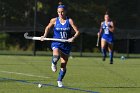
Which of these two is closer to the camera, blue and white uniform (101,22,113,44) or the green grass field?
the green grass field

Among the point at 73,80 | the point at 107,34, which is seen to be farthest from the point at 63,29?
the point at 107,34

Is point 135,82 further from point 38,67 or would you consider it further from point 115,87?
point 38,67

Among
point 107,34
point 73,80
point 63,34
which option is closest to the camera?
point 63,34

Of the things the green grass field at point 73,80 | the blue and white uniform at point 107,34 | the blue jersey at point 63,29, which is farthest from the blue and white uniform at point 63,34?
the blue and white uniform at point 107,34

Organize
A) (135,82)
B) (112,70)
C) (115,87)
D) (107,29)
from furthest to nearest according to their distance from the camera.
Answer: (107,29)
(112,70)
(135,82)
(115,87)

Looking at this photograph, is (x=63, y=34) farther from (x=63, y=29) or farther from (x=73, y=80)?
(x=73, y=80)

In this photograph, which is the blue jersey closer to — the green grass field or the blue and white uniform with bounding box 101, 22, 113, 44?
the green grass field

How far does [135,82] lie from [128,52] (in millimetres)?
13195

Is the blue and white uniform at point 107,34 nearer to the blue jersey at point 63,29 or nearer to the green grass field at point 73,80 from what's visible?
the green grass field at point 73,80

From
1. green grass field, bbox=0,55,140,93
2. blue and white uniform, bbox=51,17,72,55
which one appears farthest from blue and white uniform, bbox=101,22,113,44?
blue and white uniform, bbox=51,17,72,55

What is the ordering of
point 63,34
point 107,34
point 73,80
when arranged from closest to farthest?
point 63,34
point 73,80
point 107,34

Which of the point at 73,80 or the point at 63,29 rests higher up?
the point at 63,29

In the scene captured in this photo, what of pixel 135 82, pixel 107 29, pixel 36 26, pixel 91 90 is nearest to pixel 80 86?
pixel 91 90

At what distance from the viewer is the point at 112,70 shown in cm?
1962
